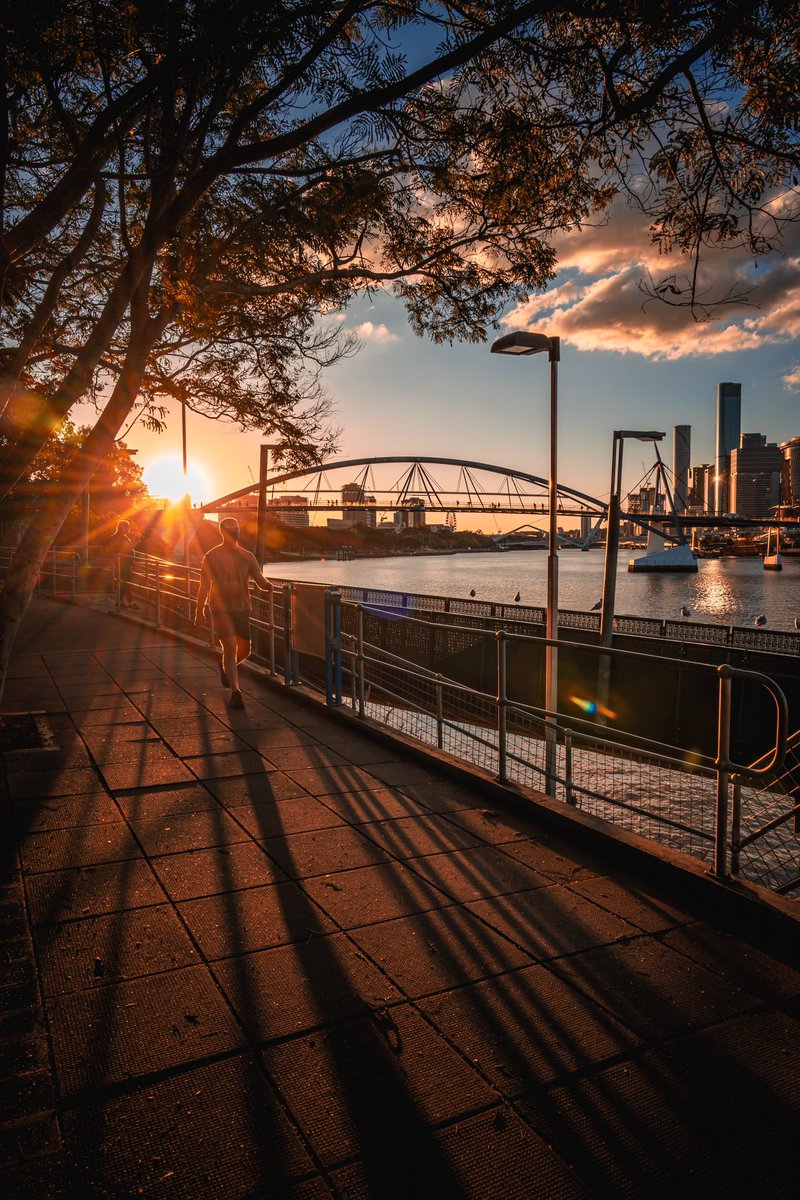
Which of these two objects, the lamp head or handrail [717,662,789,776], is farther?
the lamp head

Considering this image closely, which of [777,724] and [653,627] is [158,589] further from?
[653,627]

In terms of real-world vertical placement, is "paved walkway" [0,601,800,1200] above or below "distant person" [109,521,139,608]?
below

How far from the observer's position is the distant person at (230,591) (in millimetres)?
8344

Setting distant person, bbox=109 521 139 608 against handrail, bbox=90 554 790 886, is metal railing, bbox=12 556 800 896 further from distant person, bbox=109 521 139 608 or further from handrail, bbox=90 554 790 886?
distant person, bbox=109 521 139 608

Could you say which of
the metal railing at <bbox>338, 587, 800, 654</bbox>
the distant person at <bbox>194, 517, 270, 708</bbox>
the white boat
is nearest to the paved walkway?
the distant person at <bbox>194, 517, 270, 708</bbox>

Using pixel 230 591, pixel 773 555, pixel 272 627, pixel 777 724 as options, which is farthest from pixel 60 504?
pixel 773 555

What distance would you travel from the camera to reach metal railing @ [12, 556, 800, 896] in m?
4.17

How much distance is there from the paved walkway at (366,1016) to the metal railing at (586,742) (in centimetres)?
78

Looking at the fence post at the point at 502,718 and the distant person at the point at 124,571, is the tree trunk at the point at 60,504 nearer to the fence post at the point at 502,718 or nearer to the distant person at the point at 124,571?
the fence post at the point at 502,718

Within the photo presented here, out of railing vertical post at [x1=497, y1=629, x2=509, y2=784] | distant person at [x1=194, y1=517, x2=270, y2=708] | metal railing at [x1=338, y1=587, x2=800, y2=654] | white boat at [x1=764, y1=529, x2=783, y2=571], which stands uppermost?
white boat at [x1=764, y1=529, x2=783, y2=571]

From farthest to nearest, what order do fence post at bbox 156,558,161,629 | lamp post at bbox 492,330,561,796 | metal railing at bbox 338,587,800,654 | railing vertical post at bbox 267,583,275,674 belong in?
metal railing at bbox 338,587,800,654
fence post at bbox 156,558,161,629
lamp post at bbox 492,330,561,796
railing vertical post at bbox 267,583,275,674

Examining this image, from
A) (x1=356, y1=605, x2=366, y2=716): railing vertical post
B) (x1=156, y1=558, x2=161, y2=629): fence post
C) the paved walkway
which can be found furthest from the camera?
(x1=156, y1=558, x2=161, y2=629): fence post

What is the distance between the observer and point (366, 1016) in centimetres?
285

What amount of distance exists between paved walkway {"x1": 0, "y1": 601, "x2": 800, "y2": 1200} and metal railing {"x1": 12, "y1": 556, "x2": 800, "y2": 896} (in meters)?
0.78
